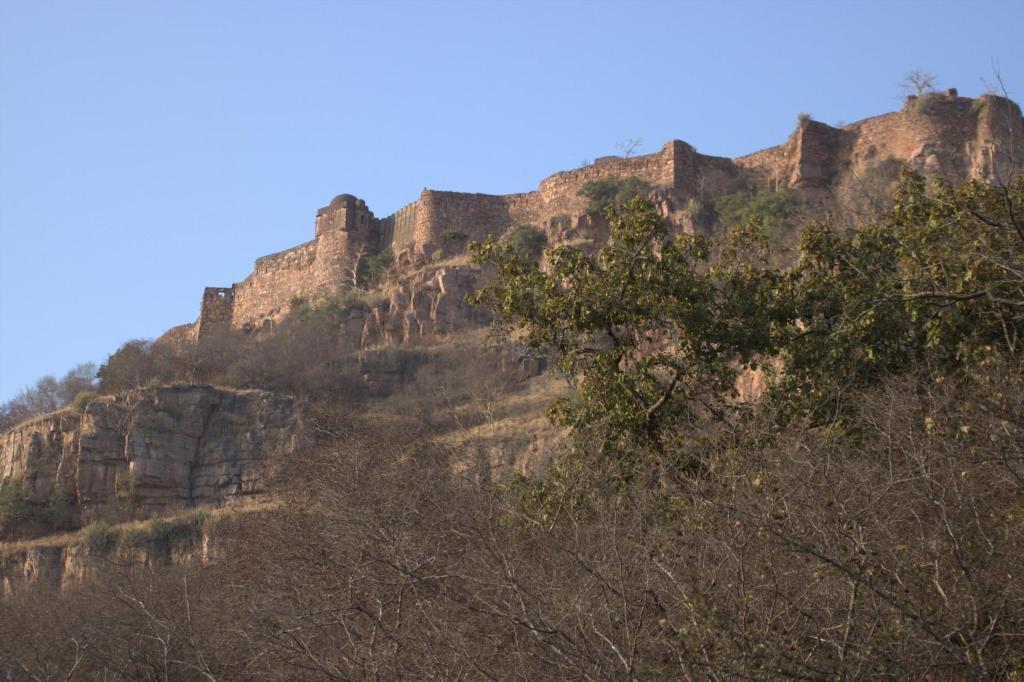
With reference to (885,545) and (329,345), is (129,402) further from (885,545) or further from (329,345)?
(885,545)

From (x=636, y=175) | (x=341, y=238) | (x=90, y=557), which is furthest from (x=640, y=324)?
(x=341, y=238)

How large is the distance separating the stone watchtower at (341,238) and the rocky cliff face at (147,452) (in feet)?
23.1

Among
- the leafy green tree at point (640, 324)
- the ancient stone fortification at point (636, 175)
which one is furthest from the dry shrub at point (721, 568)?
the ancient stone fortification at point (636, 175)

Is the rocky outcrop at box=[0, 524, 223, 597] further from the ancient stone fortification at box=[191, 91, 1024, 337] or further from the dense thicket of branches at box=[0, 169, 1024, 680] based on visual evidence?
the ancient stone fortification at box=[191, 91, 1024, 337]

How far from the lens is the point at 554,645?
8539 millimetres

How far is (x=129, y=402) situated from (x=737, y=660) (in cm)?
2410

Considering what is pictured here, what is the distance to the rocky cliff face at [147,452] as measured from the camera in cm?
2850

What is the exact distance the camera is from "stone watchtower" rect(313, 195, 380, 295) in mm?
36750

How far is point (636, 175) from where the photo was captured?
111ft

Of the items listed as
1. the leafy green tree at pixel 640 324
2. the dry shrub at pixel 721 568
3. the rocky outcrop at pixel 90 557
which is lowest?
the rocky outcrop at pixel 90 557

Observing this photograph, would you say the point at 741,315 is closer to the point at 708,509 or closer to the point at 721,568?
the point at 708,509

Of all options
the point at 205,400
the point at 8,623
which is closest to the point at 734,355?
the point at 8,623

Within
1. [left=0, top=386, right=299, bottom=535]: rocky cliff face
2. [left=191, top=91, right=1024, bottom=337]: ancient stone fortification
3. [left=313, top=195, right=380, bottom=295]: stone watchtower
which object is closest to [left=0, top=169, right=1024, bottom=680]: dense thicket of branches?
[left=0, top=386, right=299, bottom=535]: rocky cliff face

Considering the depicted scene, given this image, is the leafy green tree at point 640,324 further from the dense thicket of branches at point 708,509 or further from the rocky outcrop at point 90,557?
the rocky outcrop at point 90,557
